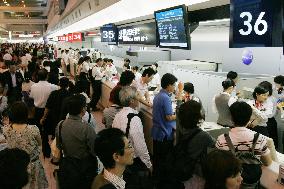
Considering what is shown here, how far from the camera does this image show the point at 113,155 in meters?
2.12

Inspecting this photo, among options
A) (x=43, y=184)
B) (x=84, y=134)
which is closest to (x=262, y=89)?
(x=84, y=134)

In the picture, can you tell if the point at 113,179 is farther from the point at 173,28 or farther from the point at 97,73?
the point at 97,73

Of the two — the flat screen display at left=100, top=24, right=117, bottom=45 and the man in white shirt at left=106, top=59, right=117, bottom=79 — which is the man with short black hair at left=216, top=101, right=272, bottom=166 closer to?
the man in white shirt at left=106, top=59, right=117, bottom=79

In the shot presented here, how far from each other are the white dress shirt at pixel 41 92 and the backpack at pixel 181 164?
332 centimetres

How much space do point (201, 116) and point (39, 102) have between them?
355cm

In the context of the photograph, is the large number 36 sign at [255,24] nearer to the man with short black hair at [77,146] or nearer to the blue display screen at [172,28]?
the blue display screen at [172,28]

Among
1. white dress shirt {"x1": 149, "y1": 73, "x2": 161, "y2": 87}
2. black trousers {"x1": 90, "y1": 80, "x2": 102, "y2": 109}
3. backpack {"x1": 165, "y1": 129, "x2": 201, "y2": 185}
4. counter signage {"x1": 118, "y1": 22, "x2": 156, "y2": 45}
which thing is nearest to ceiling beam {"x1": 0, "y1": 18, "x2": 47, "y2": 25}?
black trousers {"x1": 90, "y1": 80, "x2": 102, "y2": 109}

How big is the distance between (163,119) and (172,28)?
1.71 meters

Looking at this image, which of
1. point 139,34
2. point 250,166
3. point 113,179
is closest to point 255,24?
point 250,166

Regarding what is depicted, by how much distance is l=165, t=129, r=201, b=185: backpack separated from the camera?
2.74 metres

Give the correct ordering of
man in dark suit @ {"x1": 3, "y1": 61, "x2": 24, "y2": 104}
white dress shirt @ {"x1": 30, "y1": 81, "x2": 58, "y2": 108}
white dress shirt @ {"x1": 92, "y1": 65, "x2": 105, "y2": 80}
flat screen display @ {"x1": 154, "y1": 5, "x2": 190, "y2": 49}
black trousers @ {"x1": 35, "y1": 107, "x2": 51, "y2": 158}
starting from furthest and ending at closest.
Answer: white dress shirt @ {"x1": 92, "y1": 65, "x2": 105, "y2": 80} → man in dark suit @ {"x1": 3, "y1": 61, "x2": 24, "y2": 104} → black trousers @ {"x1": 35, "y1": 107, "x2": 51, "y2": 158} → white dress shirt @ {"x1": 30, "y1": 81, "x2": 58, "y2": 108} → flat screen display @ {"x1": 154, "y1": 5, "x2": 190, "y2": 49}

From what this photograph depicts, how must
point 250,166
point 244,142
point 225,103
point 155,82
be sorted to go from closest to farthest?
point 250,166 → point 244,142 → point 225,103 → point 155,82

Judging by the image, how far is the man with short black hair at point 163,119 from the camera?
4176mm

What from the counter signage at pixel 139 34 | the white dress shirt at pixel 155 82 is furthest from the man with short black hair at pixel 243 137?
the white dress shirt at pixel 155 82
